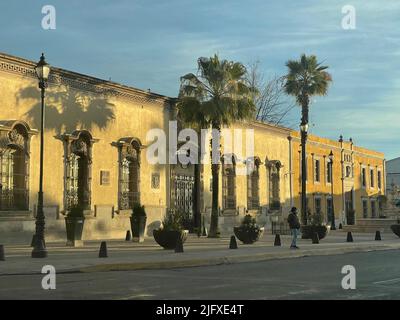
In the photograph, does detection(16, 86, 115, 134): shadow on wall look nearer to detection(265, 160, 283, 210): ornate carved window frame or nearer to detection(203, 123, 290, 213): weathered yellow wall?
detection(203, 123, 290, 213): weathered yellow wall

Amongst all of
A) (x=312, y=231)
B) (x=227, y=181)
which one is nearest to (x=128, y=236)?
(x=312, y=231)

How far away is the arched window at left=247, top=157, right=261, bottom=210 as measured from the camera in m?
40.8

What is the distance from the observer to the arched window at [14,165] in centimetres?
2398

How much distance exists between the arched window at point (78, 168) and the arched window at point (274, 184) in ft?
59.0

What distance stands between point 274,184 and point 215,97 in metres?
15.2

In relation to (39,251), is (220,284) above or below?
below

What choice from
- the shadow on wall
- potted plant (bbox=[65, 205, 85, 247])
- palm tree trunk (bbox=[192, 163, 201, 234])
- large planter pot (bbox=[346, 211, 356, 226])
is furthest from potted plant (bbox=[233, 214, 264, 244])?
large planter pot (bbox=[346, 211, 356, 226])

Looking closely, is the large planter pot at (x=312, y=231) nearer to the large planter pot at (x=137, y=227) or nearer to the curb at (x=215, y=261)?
the curb at (x=215, y=261)

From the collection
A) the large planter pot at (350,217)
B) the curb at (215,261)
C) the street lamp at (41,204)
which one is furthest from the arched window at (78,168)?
the large planter pot at (350,217)

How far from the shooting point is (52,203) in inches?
1031

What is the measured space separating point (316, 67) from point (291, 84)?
6.45ft

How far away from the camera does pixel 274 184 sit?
44.2 meters

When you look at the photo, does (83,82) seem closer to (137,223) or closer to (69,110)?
(69,110)

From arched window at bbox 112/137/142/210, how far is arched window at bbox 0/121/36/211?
561 cm
